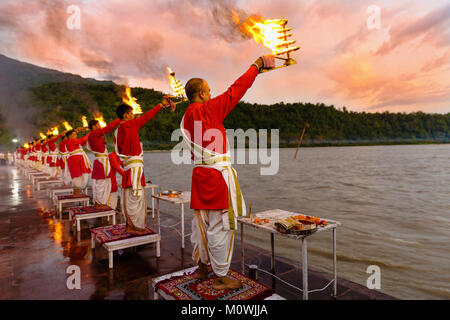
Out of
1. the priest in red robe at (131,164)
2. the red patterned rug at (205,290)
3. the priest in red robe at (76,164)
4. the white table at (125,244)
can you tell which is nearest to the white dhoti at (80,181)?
the priest in red robe at (76,164)

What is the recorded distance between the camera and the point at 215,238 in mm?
2826

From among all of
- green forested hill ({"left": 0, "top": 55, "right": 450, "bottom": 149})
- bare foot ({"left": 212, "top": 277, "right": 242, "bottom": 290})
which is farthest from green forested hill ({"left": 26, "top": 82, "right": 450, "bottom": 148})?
bare foot ({"left": 212, "top": 277, "right": 242, "bottom": 290})

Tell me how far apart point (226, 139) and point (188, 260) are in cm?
274

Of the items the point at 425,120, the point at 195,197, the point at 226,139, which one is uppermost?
the point at 425,120

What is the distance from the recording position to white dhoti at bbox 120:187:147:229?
4.96 meters

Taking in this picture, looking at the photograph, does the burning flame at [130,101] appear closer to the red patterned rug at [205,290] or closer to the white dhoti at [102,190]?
the white dhoti at [102,190]

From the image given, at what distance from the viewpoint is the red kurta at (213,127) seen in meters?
2.66

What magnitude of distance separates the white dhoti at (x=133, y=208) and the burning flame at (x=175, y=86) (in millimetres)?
1912

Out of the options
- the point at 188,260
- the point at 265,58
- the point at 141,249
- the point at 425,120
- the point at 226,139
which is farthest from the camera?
the point at 425,120

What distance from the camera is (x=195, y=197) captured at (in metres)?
2.93

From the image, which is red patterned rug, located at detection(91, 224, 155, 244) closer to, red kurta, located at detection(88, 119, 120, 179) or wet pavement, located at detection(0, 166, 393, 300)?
wet pavement, located at detection(0, 166, 393, 300)

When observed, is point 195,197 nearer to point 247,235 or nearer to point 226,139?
point 226,139

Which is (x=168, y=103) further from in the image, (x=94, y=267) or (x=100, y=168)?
(x=100, y=168)

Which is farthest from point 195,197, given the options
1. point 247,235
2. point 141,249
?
point 247,235
